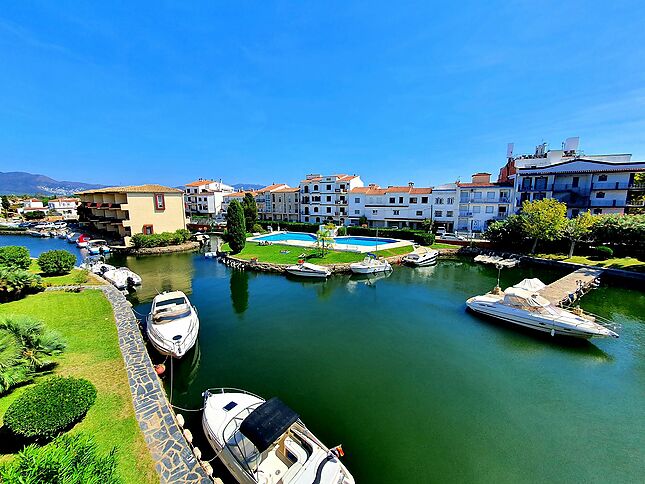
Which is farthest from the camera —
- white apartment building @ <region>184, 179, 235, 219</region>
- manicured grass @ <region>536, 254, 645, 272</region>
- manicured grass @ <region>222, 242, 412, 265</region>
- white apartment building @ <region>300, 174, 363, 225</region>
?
white apartment building @ <region>184, 179, 235, 219</region>

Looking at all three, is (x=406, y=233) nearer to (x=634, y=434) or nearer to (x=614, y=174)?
(x=614, y=174)

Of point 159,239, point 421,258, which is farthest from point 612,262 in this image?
point 159,239

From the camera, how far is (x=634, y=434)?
1021cm

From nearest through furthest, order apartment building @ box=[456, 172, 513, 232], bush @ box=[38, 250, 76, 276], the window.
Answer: bush @ box=[38, 250, 76, 276] < the window < apartment building @ box=[456, 172, 513, 232]

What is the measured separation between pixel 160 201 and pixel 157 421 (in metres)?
43.0

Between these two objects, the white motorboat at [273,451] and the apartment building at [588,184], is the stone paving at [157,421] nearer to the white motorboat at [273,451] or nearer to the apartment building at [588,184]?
the white motorboat at [273,451]

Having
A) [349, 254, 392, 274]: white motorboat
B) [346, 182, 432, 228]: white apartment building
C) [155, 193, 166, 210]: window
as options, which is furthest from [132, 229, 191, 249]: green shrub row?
[346, 182, 432, 228]: white apartment building

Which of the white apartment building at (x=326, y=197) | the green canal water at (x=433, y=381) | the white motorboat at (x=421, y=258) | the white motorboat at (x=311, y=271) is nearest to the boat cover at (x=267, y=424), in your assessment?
the green canal water at (x=433, y=381)

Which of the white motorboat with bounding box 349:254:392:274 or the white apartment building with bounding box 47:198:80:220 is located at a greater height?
the white apartment building with bounding box 47:198:80:220

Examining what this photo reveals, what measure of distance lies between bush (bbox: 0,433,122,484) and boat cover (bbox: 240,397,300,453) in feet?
10.4

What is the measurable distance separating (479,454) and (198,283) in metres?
24.8

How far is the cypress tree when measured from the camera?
35.3m

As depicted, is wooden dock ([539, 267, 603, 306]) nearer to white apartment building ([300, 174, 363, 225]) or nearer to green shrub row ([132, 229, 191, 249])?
white apartment building ([300, 174, 363, 225])

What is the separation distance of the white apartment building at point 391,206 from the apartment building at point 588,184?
14.5 metres
